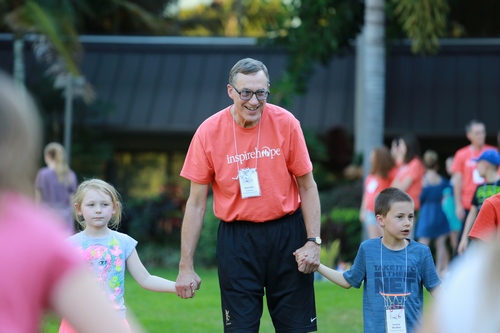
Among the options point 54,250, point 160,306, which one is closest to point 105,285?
point 54,250

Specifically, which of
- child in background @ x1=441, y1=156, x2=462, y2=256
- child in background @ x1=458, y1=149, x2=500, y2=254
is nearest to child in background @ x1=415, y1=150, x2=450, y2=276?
child in background @ x1=441, y1=156, x2=462, y2=256

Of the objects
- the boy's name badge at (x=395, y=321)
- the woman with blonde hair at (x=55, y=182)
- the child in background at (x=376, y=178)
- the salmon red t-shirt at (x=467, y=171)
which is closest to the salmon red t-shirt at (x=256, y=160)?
the boy's name badge at (x=395, y=321)

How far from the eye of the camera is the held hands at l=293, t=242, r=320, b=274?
18.8 feet

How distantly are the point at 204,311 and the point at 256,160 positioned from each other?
210 inches

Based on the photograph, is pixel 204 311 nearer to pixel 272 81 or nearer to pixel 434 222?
pixel 434 222

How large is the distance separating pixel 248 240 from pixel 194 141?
71 centimetres

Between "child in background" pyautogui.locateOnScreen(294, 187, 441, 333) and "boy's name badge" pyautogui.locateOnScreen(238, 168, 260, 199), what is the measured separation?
1.51 feet

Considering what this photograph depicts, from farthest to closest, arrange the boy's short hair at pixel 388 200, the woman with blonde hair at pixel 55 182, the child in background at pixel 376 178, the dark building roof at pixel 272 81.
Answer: the dark building roof at pixel 272 81 < the woman with blonde hair at pixel 55 182 < the child in background at pixel 376 178 < the boy's short hair at pixel 388 200

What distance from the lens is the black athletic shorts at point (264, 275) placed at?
583 centimetres

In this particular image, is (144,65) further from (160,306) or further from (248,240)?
(248,240)

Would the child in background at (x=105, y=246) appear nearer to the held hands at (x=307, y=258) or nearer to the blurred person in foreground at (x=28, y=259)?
the held hands at (x=307, y=258)

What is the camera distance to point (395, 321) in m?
5.70

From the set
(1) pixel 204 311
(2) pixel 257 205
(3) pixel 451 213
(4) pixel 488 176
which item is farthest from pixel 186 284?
(3) pixel 451 213

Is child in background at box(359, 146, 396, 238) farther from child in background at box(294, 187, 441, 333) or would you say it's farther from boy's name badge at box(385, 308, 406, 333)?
boy's name badge at box(385, 308, 406, 333)
